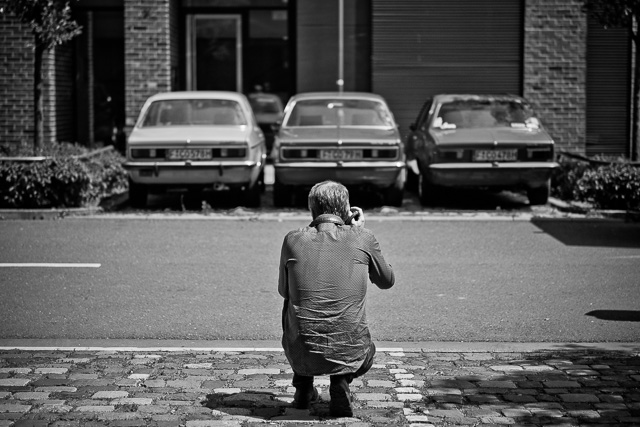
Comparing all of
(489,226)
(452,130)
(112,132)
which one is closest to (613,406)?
(489,226)

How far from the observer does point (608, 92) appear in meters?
22.5

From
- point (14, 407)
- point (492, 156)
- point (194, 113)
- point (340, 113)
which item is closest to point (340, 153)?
point (340, 113)

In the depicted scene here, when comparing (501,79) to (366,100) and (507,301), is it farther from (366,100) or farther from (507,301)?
(507,301)

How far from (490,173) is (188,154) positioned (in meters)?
4.04

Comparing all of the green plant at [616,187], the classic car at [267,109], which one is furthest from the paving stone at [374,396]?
the classic car at [267,109]

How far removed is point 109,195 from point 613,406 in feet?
39.6

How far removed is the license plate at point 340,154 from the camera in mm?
15344

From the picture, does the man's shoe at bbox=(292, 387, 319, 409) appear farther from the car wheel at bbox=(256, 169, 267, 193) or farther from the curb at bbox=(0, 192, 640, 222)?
the car wheel at bbox=(256, 169, 267, 193)

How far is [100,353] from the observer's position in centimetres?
755

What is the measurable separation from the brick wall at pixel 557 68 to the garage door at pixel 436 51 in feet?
1.78

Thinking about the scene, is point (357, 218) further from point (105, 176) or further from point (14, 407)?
point (105, 176)

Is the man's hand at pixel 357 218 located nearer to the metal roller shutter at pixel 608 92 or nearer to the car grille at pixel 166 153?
the car grille at pixel 166 153

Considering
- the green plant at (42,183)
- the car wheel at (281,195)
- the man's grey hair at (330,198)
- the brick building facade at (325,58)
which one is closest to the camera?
the man's grey hair at (330,198)

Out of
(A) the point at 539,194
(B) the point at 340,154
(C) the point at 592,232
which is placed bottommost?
(C) the point at 592,232
